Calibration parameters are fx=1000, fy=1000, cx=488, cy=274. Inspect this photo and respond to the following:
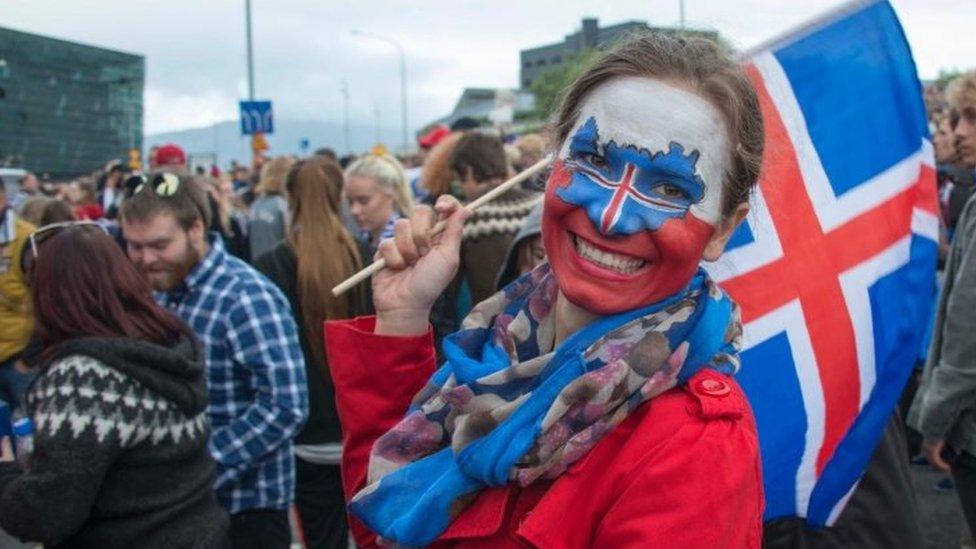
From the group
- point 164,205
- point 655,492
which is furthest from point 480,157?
point 655,492

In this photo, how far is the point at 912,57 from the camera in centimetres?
240

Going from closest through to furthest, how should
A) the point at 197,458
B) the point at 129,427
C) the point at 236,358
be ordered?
the point at 129,427
the point at 197,458
the point at 236,358

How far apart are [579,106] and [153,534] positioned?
1.78 m

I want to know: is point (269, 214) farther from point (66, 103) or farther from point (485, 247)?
point (66, 103)

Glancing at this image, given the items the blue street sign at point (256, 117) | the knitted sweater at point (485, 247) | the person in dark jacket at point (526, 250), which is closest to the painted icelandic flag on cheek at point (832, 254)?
the person in dark jacket at point (526, 250)

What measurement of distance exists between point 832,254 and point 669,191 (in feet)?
3.20

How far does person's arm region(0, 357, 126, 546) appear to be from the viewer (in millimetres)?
2455

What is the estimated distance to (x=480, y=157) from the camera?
456cm

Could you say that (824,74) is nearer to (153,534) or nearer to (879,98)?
(879,98)

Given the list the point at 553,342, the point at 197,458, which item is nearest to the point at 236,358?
the point at 197,458

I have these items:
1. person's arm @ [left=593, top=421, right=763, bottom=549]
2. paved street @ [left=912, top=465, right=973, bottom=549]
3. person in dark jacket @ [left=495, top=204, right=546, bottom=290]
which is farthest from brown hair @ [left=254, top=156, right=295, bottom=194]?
person's arm @ [left=593, top=421, right=763, bottom=549]

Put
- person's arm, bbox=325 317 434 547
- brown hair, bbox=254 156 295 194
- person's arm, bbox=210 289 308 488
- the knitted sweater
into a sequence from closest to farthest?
person's arm, bbox=325 317 434 547 < person's arm, bbox=210 289 308 488 < the knitted sweater < brown hair, bbox=254 156 295 194

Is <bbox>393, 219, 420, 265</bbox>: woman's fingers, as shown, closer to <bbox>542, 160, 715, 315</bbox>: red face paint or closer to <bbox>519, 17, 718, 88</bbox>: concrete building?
<bbox>542, 160, 715, 315</bbox>: red face paint

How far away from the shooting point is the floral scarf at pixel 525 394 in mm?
1346
